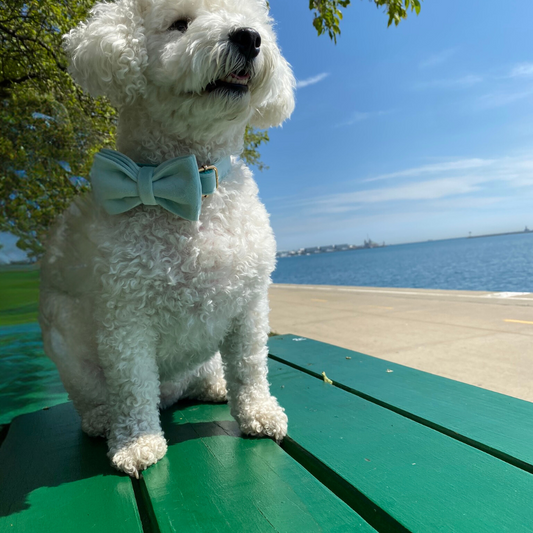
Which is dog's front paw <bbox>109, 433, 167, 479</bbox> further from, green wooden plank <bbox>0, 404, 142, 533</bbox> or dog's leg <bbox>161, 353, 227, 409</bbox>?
dog's leg <bbox>161, 353, 227, 409</bbox>

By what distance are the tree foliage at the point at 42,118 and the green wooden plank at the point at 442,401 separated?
312cm

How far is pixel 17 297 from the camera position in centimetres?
712

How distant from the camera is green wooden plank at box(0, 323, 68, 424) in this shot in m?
2.37

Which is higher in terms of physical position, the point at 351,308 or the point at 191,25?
the point at 191,25

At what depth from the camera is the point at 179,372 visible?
183 cm

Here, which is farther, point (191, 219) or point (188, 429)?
→ point (188, 429)

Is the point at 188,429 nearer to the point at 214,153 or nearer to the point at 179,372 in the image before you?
the point at 179,372

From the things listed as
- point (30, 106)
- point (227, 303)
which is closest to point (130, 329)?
point (227, 303)

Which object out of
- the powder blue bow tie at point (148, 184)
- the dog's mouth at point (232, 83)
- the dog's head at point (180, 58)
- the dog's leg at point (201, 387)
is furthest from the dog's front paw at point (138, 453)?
the dog's mouth at point (232, 83)

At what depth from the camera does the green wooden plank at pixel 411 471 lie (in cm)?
111

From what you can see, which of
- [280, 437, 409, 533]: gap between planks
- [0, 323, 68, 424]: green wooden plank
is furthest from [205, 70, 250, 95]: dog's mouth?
[0, 323, 68, 424]: green wooden plank

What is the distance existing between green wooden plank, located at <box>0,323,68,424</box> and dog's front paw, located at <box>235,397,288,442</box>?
125 centimetres

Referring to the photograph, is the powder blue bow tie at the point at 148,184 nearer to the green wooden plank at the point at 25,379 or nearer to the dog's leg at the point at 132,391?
the dog's leg at the point at 132,391

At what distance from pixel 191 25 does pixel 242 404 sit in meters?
1.41
